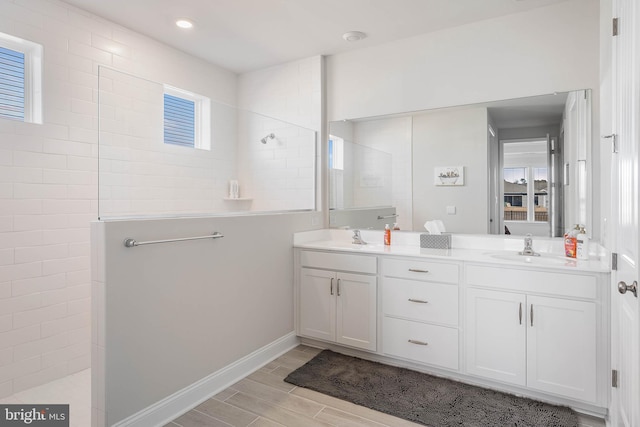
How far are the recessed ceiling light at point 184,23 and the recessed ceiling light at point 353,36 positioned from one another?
1242 millimetres

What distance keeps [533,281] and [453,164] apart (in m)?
1.14

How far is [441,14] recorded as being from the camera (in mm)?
2793

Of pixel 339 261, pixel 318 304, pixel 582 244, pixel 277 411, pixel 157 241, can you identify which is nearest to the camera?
pixel 157 241

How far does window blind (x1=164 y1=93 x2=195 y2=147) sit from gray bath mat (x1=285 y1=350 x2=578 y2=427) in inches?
71.3

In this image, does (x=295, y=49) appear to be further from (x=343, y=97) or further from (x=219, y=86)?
(x=219, y=86)

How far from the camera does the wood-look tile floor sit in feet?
6.82

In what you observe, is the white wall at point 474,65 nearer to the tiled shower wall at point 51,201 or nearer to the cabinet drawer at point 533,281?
the cabinet drawer at point 533,281

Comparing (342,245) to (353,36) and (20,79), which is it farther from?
(20,79)

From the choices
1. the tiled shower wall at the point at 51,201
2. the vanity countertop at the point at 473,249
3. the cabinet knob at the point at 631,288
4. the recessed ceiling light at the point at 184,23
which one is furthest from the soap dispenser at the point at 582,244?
the tiled shower wall at the point at 51,201

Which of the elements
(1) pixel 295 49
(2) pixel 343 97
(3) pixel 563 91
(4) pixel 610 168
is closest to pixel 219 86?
(1) pixel 295 49

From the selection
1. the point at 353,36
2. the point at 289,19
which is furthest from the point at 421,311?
the point at 289,19

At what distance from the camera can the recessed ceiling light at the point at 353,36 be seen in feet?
10.2

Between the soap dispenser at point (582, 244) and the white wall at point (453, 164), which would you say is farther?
the white wall at point (453, 164)

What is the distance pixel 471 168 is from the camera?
2953 mm
